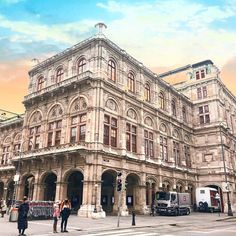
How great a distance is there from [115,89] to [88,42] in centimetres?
663

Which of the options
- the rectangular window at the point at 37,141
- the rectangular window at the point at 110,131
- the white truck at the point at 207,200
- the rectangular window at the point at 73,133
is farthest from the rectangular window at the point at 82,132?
the white truck at the point at 207,200

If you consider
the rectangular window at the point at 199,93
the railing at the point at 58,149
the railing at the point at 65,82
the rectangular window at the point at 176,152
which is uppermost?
the rectangular window at the point at 199,93

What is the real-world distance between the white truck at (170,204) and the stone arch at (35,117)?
17795mm

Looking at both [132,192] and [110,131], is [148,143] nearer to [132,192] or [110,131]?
[132,192]

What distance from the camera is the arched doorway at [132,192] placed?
31.7 meters

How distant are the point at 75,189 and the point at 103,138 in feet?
26.9

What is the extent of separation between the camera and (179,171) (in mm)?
39562

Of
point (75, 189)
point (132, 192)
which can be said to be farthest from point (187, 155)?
point (75, 189)

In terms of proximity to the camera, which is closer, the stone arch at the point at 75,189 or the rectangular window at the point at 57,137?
the rectangular window at the point at 57,137

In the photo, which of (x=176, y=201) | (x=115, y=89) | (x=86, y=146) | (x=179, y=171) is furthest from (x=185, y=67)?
(x=86, y=146)

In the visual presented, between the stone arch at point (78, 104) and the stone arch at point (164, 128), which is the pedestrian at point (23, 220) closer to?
the stone arch at point (78, 104)

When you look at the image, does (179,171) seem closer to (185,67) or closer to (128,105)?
(128,105)

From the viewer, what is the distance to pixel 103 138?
28.6m

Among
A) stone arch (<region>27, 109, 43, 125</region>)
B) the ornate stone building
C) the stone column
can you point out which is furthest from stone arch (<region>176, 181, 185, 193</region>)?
stone arch (<region>27, 109, 43, 125</region>)
